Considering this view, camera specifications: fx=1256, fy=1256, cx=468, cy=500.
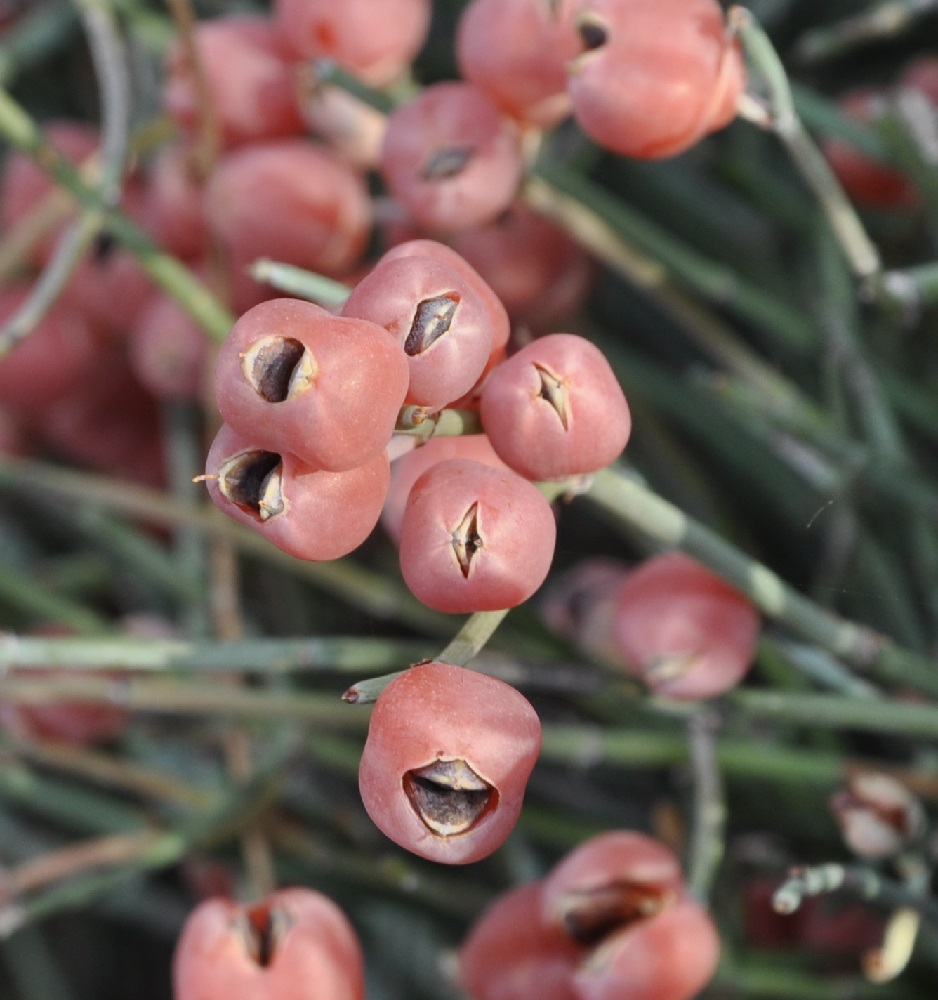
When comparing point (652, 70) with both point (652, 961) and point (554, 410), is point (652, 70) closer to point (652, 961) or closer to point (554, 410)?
point (554, 410)

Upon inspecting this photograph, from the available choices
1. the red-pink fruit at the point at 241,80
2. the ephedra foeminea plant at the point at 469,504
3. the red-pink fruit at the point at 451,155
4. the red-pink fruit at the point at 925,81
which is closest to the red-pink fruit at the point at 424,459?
the ephedra foeminea plant at the point at 469,504

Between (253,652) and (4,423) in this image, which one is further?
(4,423)

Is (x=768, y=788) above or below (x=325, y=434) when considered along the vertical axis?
below

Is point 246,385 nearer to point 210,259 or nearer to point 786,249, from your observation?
point 210,259

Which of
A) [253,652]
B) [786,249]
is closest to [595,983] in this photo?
[253,652]

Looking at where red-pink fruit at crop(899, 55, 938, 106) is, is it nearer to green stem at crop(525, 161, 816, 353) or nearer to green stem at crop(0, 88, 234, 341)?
green stem at crop(525, 161, 816, 353)

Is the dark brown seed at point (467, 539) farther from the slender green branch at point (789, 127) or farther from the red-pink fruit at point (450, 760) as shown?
the slender green branch at point (789, 127)
